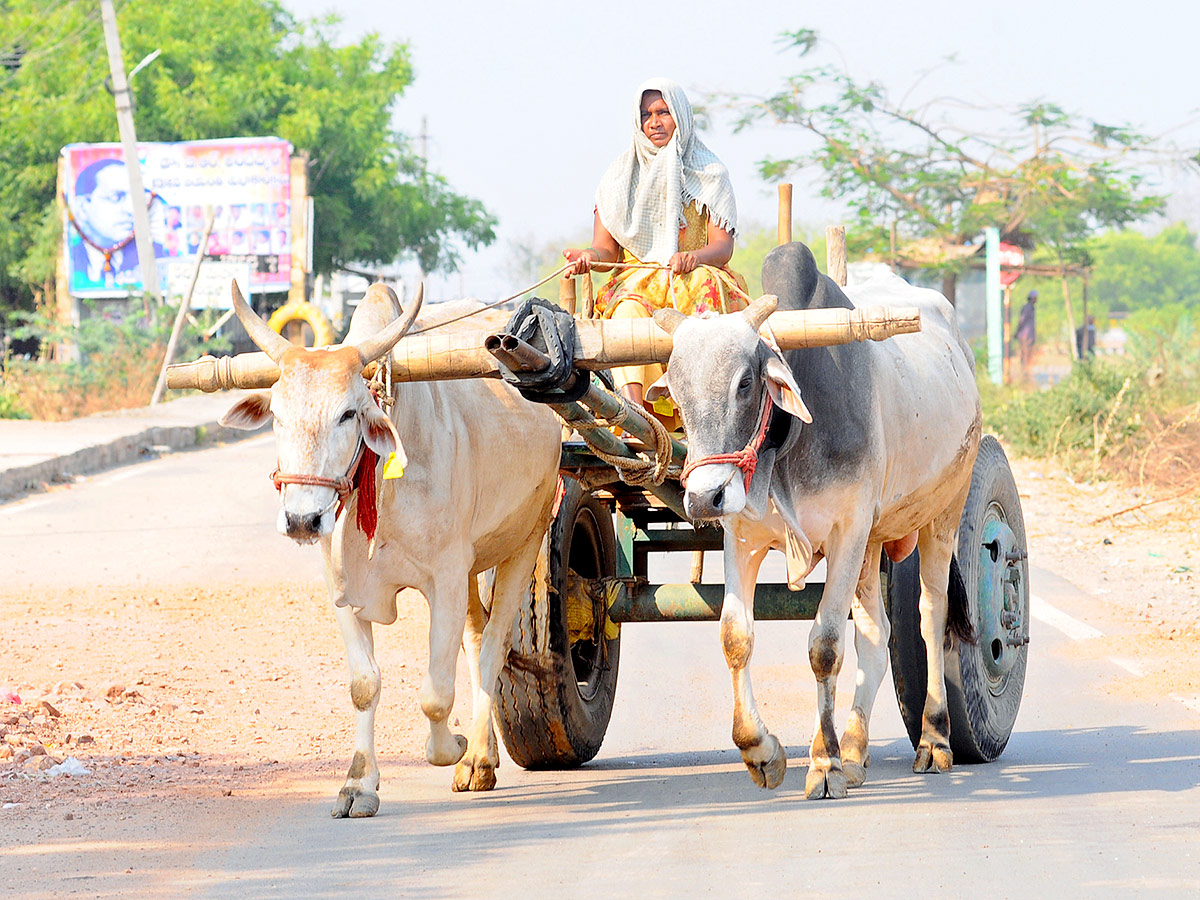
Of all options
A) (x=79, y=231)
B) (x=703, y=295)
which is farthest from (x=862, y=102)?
(x=703, y=295)

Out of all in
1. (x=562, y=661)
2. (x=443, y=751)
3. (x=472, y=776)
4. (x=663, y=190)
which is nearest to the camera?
(x=443, y=751)

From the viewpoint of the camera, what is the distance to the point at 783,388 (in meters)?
4.57

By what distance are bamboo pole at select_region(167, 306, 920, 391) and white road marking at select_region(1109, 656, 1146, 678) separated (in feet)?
10.7

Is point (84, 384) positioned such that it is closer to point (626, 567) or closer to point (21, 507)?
point (21, 507)

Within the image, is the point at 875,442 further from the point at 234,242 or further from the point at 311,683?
the point at 234,242

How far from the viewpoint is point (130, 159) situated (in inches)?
978

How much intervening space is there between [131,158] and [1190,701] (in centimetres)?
2129

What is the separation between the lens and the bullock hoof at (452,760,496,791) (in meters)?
5.36

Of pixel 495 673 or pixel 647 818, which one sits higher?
pixel 495 673

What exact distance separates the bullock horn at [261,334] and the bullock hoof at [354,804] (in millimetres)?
1294

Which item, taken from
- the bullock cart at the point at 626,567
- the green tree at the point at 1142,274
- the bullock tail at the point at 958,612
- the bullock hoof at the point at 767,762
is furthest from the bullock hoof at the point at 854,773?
the green tree at the point at 1142,274

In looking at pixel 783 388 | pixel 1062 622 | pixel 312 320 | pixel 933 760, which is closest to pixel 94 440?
pixel 1062 622

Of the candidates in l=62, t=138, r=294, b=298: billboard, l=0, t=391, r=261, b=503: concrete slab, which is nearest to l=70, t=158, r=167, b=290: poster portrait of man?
l=62, t=138, r=294, b=298: billboard

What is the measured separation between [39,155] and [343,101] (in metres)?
Result: 5.87
